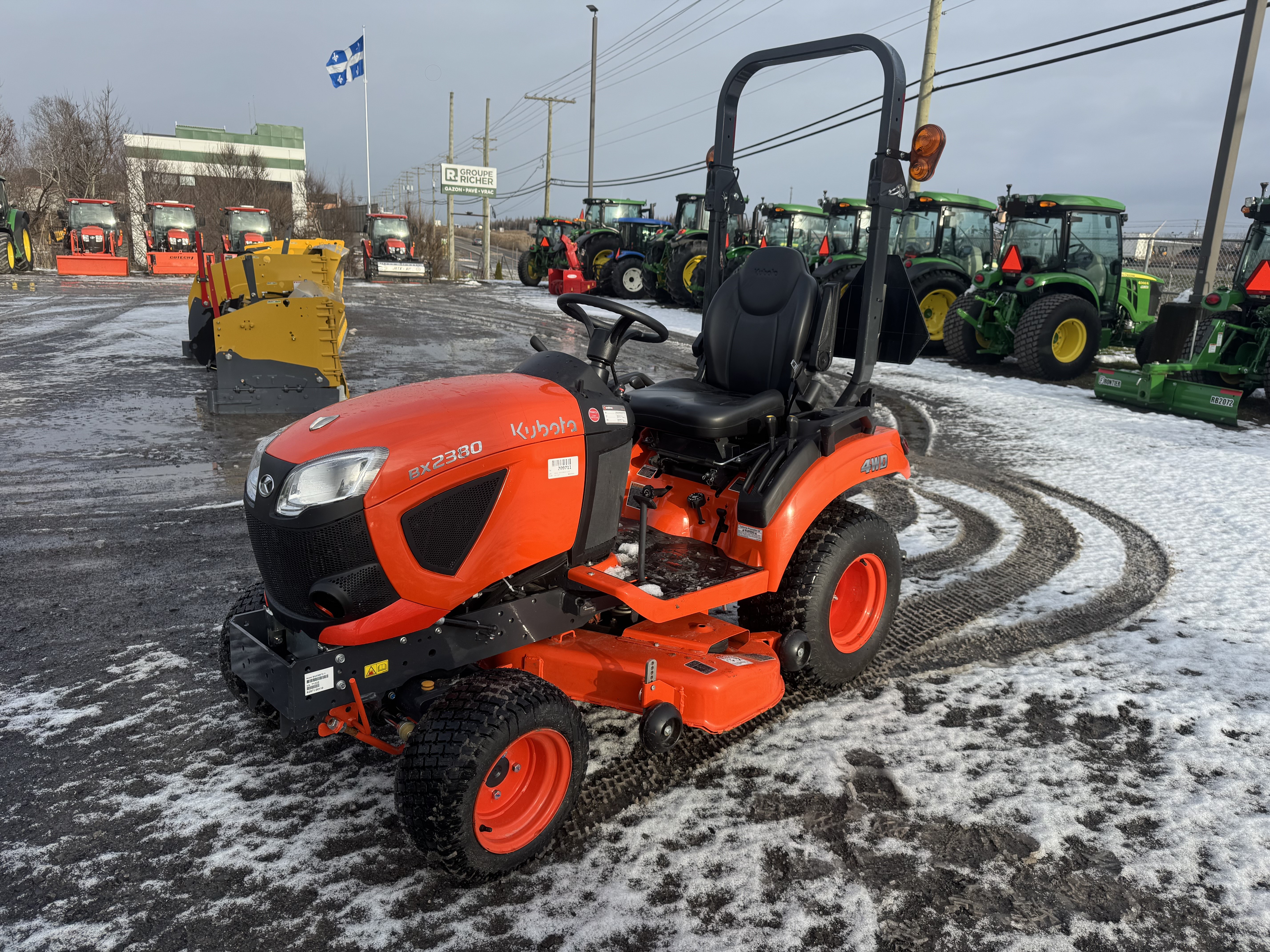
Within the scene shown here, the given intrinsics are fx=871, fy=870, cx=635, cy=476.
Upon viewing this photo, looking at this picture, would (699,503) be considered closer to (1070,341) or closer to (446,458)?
(446,458)

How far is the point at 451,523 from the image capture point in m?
2.10

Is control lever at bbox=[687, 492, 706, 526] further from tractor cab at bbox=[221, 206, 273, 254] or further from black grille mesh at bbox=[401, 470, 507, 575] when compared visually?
tractor cab at bbox=[221, 206, 273, 254]

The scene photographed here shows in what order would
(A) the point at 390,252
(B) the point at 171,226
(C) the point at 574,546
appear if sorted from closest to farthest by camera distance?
(C) the point at 574,546 < (B) the point at 171,226 < (A) the point at 390,252

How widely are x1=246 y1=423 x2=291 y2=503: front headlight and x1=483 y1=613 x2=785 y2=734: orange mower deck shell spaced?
0.77 m

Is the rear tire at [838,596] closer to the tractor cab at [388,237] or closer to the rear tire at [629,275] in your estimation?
the rear tire at [629,275]

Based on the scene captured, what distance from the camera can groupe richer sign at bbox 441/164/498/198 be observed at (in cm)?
3080

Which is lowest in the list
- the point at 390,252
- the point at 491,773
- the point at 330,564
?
the point at 491,773

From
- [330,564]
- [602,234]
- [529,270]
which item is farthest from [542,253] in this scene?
[330,564]

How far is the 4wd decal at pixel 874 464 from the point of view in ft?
10.7

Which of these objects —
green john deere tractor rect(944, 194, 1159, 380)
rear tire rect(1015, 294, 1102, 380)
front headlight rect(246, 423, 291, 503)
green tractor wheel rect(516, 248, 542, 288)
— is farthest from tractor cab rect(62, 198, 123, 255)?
front headlight rect(246, 423, 291, 503)

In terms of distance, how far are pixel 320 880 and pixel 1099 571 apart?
378 centimetres

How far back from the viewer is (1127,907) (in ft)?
6.82

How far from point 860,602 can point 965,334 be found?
28.9 ft

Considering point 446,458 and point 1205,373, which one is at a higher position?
point 446,458
